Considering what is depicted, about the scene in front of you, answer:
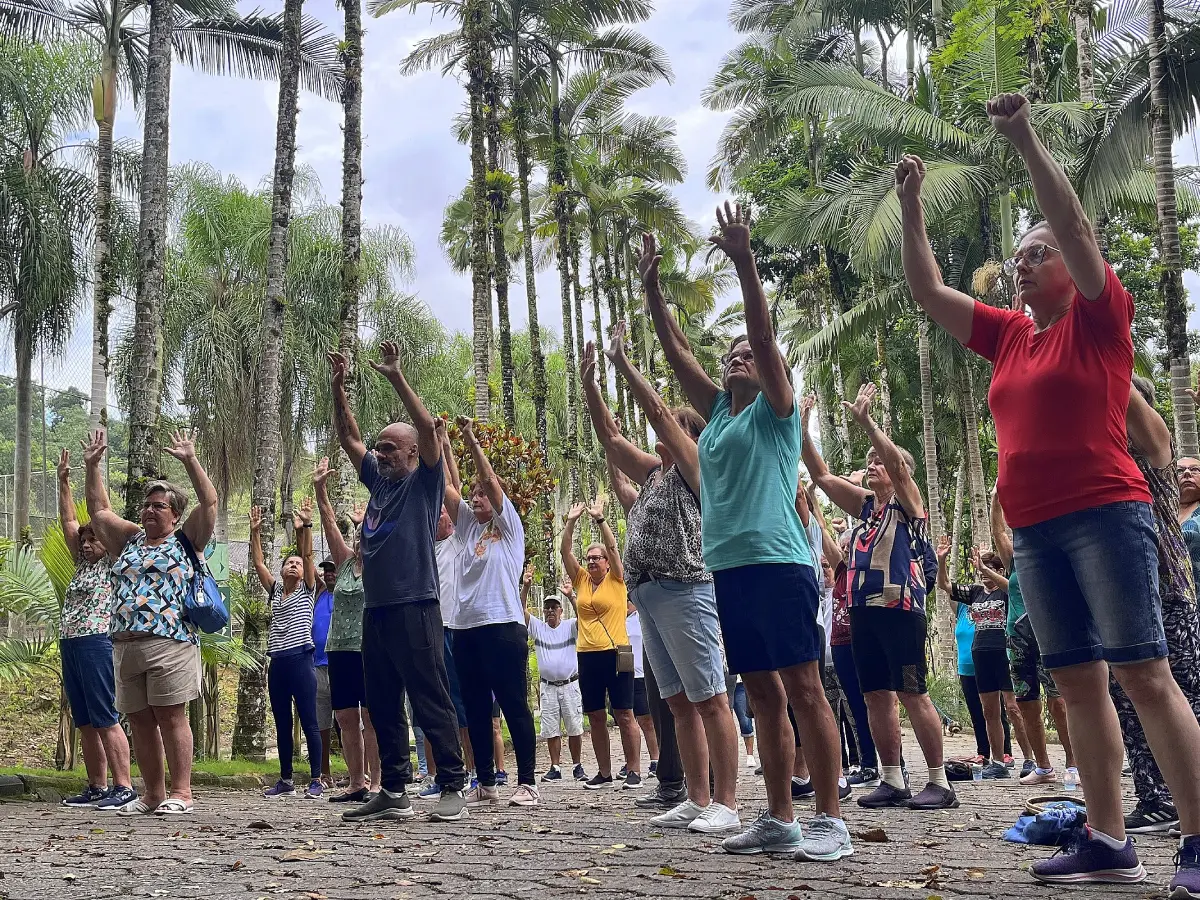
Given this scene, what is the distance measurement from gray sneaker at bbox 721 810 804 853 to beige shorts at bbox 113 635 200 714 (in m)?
4.00

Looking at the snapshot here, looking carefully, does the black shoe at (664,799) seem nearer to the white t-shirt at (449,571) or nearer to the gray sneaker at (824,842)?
the white t-shirt at (449,571)

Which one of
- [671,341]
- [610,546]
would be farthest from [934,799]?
[610,546]

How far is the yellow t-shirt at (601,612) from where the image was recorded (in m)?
10.2

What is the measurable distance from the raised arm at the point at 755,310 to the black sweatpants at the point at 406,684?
8.97 feet

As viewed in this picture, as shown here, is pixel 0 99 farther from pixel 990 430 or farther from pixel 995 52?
pixel 990 430

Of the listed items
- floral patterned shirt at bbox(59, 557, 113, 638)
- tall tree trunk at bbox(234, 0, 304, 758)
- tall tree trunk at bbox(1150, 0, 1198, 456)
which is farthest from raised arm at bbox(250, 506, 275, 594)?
tall tree trunk at bbox(1150, 0, 1198, 456)

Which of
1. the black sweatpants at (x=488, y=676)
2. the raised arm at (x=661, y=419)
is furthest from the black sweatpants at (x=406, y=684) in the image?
the raised arm at (x=661, y=419)

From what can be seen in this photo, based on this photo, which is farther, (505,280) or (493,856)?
(505,280)

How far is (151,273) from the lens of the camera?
1161 centimetres

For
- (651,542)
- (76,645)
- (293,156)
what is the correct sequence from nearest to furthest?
(651,542), (76,645), (293,156)

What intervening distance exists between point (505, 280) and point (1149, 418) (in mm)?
19472

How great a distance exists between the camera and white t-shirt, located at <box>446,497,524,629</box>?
24.6ft

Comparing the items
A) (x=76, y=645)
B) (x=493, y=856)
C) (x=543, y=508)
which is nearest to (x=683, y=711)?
(x=493, y=856)

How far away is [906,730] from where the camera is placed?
2162cm
